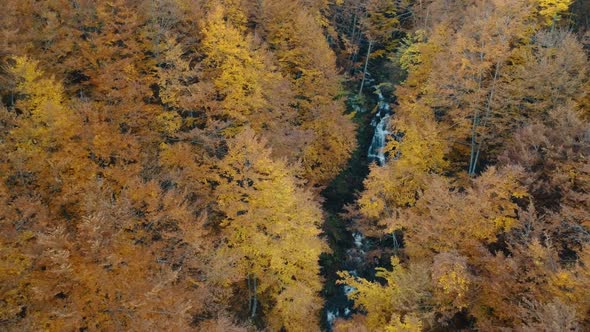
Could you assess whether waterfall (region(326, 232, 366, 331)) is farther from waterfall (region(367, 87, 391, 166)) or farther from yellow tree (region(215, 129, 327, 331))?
waterfall (region(367, 87, 391, 166))

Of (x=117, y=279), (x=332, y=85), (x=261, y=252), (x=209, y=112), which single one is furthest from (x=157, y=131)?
(x=332, y=85)

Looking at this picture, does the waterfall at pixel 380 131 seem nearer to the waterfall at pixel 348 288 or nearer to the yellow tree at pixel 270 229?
the waterfall at pixel 348 288

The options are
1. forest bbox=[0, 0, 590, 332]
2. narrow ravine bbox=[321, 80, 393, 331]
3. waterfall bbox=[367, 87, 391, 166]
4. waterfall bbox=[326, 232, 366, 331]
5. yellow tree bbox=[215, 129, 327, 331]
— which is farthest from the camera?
waterfall bbox=[367, 87, 391, 166]

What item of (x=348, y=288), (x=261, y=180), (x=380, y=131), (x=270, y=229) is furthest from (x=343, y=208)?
(x=380, y=131)

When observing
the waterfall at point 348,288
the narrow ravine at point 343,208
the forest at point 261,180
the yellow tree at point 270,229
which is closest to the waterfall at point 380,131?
the narrow ravine at point 343,208

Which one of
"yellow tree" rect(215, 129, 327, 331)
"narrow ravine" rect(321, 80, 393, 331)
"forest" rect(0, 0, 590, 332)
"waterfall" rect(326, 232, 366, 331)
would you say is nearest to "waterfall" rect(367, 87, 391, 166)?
"narrow ravine" rect(321, 80, 393, 331)

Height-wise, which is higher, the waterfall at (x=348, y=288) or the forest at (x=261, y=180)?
the forest at (x=261, y=180)

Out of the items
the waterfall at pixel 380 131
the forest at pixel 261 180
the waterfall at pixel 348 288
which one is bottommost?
the waterfall at pixel 348 288
